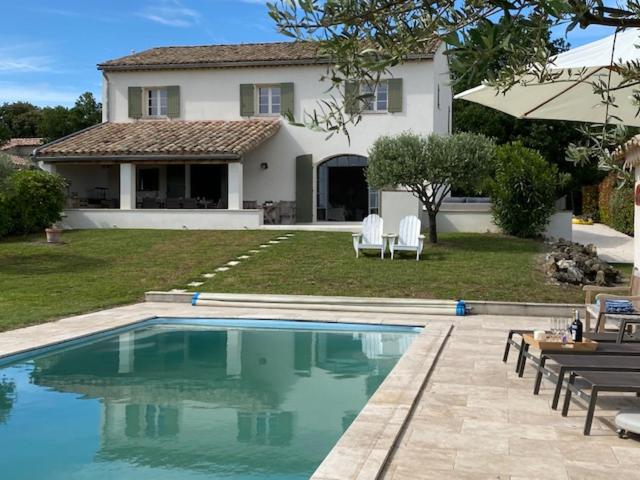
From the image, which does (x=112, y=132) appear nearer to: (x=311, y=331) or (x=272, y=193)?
(x=272, y=193)

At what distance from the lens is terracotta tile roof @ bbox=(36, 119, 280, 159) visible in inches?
870

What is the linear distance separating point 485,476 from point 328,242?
46.4 ft

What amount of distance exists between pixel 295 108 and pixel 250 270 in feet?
33.8

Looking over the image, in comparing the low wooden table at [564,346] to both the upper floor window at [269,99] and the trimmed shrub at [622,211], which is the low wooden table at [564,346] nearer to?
the trimmed shrub at [622,211]

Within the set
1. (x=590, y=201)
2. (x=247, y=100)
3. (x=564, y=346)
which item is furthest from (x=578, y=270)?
(x=590, y=201)

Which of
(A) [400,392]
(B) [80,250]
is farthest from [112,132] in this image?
(A) [400,392]

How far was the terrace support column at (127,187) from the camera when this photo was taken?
2280cm

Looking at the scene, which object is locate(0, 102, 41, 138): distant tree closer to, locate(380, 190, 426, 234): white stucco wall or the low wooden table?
locate(380, 190, 426, 234): white stucco wall

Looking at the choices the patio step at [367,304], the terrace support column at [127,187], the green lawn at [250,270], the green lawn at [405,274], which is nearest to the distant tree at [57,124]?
the terrace support column at [127,187]

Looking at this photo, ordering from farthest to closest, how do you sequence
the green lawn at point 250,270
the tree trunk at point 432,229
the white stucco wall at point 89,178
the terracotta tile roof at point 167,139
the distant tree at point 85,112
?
the distant tree at point 85,112
the white stucco wall at point 89,178
the terracotta tile roof at point 167,139
the tree trunk at point 432,229
the green lawn at point 250,270

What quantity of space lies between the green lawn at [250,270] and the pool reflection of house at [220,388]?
240cm

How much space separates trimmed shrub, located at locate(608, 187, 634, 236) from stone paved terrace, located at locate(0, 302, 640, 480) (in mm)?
16762

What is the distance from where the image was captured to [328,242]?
1822cm

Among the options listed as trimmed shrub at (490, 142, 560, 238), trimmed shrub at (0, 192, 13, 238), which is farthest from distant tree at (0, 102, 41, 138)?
trimmed shrub at (490, 142, 560, 238)
